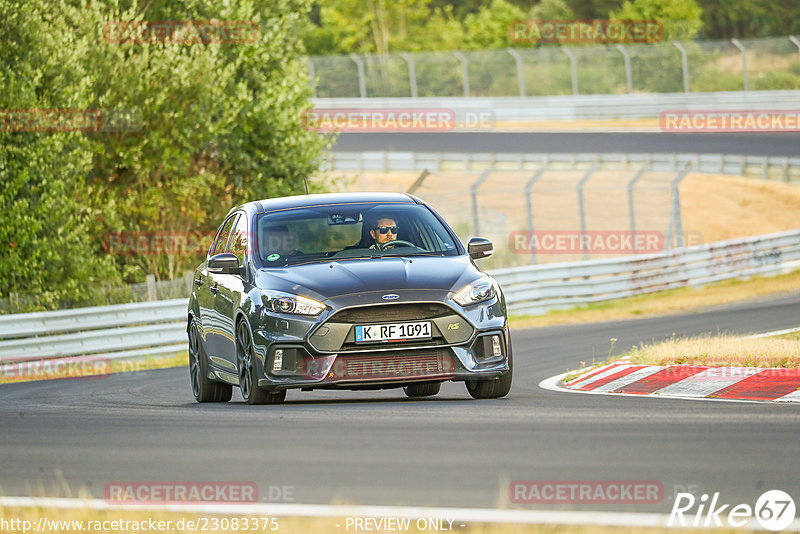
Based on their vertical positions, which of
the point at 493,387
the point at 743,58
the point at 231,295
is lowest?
the point at 743,58

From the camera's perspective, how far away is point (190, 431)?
29.4 ft

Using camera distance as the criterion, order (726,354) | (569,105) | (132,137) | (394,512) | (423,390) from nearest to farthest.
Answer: (394,512) < (423,390) < (726,354) < (132,137) < (569,105)

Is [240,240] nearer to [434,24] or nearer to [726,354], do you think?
[726,354]

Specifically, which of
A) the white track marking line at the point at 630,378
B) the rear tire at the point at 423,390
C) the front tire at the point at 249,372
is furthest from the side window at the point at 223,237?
the white track marking line at the point at 630,378

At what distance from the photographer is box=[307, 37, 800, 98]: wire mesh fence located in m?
46.3

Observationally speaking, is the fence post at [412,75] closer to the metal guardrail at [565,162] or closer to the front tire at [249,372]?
the metal guardrail at [565,162]

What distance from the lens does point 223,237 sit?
41.8 ft

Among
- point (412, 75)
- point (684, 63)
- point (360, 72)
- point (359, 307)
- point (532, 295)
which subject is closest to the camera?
point (359, 307)

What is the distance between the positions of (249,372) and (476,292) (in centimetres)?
182

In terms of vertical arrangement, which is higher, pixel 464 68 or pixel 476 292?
pixel 476 292

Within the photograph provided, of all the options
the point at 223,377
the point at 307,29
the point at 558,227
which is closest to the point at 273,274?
the point at 223,377

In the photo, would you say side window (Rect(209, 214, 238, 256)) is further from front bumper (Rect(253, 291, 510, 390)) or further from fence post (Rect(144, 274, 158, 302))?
fence post (Rect(144, 274, 158, 302))

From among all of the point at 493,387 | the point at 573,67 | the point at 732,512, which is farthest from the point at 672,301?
the point at 573,67

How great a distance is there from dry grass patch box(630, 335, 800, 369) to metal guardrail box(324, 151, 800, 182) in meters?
26.4
